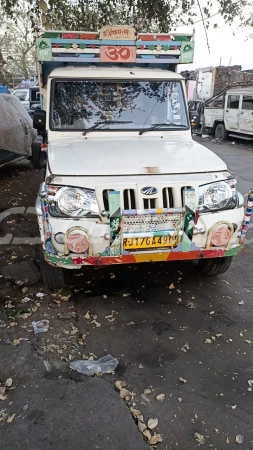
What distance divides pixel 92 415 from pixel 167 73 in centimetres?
390

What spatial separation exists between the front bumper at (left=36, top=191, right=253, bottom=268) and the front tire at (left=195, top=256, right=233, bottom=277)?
0.48 meters

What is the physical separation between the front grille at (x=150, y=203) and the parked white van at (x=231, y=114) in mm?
12493

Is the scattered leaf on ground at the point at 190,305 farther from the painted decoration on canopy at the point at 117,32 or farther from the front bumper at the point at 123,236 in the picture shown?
the painted decoration on canopy at the point at 117,32

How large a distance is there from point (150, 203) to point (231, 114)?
44.4 feet

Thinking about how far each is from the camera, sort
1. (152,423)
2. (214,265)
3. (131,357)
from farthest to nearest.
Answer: (214,265), (131,357), (152,423)

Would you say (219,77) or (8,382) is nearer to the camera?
(8,382)

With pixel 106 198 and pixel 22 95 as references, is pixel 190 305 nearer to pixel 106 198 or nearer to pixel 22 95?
pixel 106 198

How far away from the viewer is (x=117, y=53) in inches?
184

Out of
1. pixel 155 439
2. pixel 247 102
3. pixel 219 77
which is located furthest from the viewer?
pixel 219 77

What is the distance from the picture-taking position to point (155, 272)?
4.32 metres

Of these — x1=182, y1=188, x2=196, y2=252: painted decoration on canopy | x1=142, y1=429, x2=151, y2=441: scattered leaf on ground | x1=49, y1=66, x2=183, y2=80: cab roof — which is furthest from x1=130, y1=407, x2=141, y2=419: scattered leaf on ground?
x1=49, y1=66, x2=183, y2=80: cab roof

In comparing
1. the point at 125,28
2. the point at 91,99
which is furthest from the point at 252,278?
the point at 125,28

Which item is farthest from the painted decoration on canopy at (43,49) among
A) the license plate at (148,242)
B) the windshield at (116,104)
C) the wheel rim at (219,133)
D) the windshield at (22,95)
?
the windshield at (22,95)

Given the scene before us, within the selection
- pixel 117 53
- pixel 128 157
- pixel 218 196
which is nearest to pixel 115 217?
pixel 128 157
